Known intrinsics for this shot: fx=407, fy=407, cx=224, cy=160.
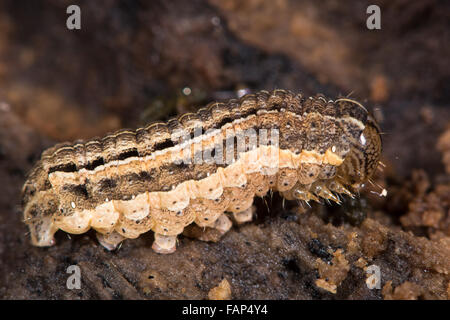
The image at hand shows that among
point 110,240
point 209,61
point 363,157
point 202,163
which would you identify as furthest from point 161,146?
point 209,61

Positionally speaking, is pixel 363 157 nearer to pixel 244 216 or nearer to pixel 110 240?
pixel 244 216

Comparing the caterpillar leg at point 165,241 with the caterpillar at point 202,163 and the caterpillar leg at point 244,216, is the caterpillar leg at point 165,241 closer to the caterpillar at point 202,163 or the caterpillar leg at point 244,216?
the caterpillar at point 202,163

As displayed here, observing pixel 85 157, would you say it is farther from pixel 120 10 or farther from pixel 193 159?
pixel 120 10

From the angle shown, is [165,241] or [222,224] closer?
[165,241]

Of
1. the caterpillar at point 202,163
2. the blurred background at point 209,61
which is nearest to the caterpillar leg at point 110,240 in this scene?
the caterpillar at point 202,163

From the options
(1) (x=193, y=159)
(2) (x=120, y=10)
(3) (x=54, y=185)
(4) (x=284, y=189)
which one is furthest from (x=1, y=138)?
(4) (x=284, y=189)

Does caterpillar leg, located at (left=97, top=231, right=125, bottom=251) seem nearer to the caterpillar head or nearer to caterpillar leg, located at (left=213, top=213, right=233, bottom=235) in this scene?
caterpillar leg, located at (left=213, top=213, right=233, bottom=235)

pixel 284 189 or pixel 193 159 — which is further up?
pixel 193 159
